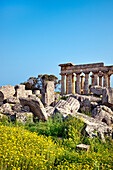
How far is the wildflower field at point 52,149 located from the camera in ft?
16.3

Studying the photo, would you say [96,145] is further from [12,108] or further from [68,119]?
[12,108]

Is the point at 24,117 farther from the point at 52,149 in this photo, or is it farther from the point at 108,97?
the point at 108,97

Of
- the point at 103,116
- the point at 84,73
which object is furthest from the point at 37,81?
the point at 103,116

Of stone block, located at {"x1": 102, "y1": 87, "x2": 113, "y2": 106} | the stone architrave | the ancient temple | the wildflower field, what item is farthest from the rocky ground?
the ancient temple

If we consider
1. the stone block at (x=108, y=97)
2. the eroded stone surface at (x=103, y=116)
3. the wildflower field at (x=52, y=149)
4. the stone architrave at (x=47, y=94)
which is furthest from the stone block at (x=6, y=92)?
the stone block at (x=108, y=97)

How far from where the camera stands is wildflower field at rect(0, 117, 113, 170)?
4973 mm

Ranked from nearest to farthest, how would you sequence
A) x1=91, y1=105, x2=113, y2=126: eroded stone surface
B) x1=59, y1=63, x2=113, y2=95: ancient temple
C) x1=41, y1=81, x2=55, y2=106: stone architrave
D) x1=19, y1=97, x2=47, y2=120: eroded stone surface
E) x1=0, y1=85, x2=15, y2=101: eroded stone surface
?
x1=19, y1=97, x2=47, y2=120: eroded stone surface, x1=91, y1=105, x2=113, y2=126: eroded stone surface, x1=41, y1=81, x2=55, y2=106: stone architrave, x1=0, y1=85, x2=15, y2=101: eroded stone surface, x1=59, y1=63, x2=113, y2=95: ancient temple

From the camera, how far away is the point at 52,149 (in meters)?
5.89

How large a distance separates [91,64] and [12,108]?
25859 mm

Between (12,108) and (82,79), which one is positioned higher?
(82,79)

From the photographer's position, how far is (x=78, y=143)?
23.7 ft

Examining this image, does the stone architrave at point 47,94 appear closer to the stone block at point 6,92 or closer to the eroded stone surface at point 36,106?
the stone block at point 6,92

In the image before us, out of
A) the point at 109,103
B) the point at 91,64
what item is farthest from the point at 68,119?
the point at 91,64

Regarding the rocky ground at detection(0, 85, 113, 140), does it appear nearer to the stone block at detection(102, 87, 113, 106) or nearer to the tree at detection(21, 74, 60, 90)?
the stone block at detection(102, 87, 113, 106)
